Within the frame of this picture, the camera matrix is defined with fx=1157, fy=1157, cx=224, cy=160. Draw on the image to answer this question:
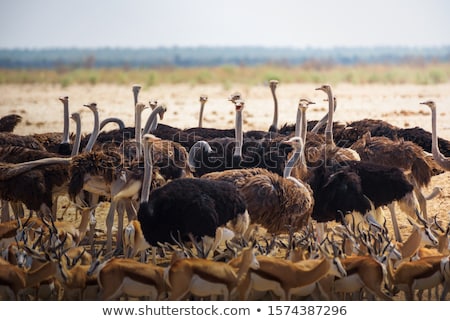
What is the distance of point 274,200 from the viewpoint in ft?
33.7

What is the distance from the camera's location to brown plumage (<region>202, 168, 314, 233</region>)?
10.3 metres

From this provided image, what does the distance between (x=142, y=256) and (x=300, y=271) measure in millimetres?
1942

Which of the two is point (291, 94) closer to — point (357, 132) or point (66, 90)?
point (66, 90)

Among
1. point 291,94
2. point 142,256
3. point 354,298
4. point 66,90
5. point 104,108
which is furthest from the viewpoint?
point 66,90

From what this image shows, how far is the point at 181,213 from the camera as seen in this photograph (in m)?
9.62

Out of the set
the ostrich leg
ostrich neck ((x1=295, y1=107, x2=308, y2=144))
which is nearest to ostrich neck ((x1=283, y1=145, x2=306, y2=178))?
ostrich neck ((x1=295, y1=107, x2=308, y2=144))

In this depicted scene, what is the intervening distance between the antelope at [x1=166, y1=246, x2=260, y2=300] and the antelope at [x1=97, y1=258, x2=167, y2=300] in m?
0.16

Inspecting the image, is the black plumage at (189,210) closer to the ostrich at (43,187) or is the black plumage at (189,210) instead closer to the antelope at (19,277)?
the antelope at (19,277)

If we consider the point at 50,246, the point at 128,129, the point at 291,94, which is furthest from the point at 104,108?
the point at 50,246

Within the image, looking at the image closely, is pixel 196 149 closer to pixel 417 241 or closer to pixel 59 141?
pixel 59 141

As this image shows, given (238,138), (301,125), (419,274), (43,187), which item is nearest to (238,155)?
(238,138)

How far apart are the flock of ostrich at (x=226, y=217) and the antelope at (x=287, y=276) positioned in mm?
10

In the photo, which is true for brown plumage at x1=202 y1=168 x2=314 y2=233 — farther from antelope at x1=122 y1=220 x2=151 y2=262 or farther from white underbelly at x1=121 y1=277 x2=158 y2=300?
white underbelly at x1=121 y1=277 x2=158 y2=300

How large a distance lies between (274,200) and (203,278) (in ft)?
6.73
